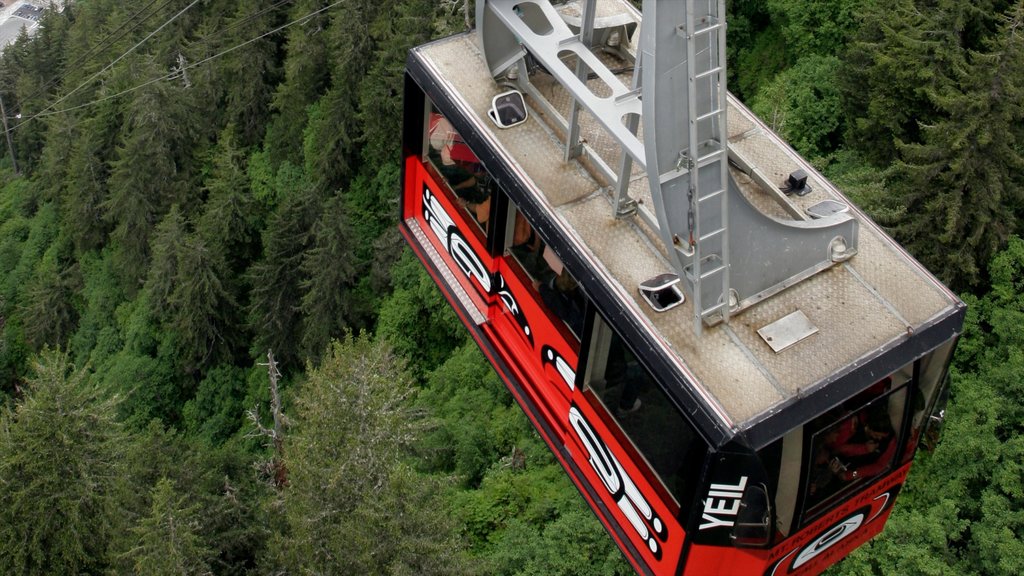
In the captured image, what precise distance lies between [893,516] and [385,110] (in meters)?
18.0

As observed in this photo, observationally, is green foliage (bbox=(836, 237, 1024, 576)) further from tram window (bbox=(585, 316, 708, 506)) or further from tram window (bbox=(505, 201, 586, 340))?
tram window (bbox=(505, 201, 586, 340))

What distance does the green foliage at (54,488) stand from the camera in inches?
692

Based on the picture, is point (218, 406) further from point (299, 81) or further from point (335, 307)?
point (299, 81)

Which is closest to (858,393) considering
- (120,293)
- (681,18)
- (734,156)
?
(734,156)

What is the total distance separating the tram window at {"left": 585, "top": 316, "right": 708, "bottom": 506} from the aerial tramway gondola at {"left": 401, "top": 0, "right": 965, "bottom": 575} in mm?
20

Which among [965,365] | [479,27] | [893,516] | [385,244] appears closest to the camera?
[479,27]

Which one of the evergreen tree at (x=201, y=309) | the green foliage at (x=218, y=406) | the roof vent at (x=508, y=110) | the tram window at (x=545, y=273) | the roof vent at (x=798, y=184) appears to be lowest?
the green foliage at (x=218, y=406)

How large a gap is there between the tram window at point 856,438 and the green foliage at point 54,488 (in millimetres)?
13920

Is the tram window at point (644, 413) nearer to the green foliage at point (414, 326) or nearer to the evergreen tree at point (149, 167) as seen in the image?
the green foliage at point (414, 326)

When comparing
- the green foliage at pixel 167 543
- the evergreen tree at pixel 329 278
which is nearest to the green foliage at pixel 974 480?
the green foliage at pixel 167 543

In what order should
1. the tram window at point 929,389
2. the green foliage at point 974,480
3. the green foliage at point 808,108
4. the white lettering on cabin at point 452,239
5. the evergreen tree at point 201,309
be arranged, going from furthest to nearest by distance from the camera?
the evergreen tree at point 201,309 → the green foliage at point 808,108 → the green foliage at point 974,480 → the white lettering on cabin at point 452,239 → the tram window at point 929,389

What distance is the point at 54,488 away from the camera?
17766 millimetres

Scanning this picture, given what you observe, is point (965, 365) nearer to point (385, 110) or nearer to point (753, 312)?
point (753, 312)

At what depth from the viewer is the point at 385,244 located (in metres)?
27.2
